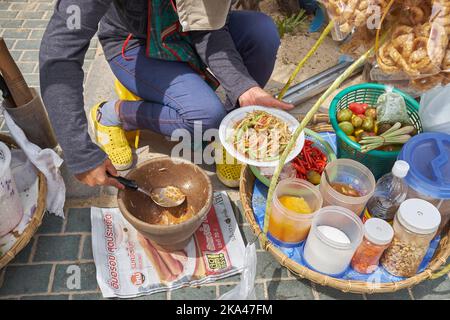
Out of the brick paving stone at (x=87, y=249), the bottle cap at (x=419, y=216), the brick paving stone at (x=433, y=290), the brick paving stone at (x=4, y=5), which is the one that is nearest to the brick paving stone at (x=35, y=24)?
the brick paving stone at (x=4, y=5)

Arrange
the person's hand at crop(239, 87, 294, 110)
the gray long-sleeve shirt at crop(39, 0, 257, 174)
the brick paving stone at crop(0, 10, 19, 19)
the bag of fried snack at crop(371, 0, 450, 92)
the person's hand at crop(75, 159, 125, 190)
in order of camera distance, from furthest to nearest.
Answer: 1. the brick paving stone at crop(0, 10, 19, 19)
2. the person's hand at crop(239, 87, 294, 110)
3. the person's hand at crop(75, 159, 125, 190)
4. the gray long-sleeve shirt at crop(39, 0, 257, 174)
5. the bag of fried snack at crop(371, 0, 450, 92)

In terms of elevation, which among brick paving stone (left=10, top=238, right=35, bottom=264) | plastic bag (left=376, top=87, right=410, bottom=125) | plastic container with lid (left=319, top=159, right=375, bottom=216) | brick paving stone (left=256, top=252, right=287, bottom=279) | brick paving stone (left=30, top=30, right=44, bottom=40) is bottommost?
brick paving stone (left=256, top=252, right=287, bottom=279)

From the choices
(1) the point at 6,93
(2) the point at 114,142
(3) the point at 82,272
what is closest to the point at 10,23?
(1) the point at 6,93

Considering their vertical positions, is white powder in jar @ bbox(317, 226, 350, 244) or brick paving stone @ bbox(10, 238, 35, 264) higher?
white powder in jar @ bbox(317, 226, 350, 244)

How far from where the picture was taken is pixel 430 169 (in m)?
2.01

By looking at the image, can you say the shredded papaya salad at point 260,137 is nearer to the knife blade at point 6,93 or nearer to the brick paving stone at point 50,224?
the brick paving stone at point 50,224

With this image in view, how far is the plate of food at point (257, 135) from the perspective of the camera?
6.57 feet

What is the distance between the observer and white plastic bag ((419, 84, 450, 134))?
7.07ft

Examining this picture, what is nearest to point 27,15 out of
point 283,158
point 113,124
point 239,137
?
point 113,124

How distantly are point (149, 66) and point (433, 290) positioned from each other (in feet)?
6.41

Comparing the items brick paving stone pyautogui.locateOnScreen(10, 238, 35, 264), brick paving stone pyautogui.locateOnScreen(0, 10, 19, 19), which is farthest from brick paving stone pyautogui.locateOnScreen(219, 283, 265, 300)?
brick paving stone pyautogui.locateOnScreen(0, 10, 19, 19)

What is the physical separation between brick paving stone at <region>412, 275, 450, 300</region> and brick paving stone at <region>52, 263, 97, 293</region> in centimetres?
166

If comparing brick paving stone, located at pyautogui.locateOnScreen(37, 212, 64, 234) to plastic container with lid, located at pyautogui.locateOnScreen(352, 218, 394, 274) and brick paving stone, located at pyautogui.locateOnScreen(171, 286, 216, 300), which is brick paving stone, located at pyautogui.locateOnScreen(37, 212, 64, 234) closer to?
brick paving stone, located at pyautogui.locateOnScreen(171, 286, 216, 300)

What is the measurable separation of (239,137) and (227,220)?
0.52 meters
